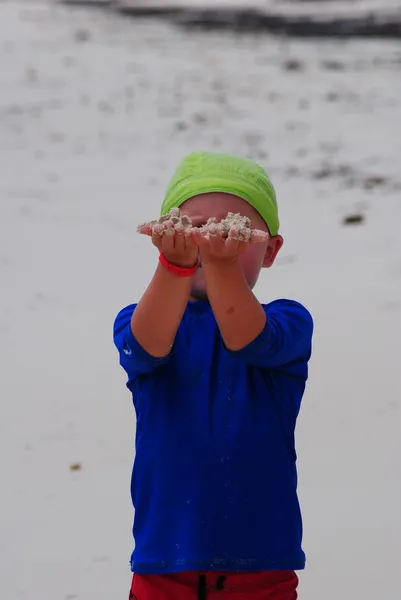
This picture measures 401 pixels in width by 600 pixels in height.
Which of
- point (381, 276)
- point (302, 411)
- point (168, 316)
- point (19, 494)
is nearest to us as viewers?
point (168, 316)

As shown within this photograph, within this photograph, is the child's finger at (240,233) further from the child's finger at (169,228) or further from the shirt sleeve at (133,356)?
the shirt sleeve at (133,356)

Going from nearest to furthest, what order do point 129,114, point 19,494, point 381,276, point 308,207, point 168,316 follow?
1. point 168,316
2. point 19,494
3. point 381,276
4. point 308,207
5. point 129,114

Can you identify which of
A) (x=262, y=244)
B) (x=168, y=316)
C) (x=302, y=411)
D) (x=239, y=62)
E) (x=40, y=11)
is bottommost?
(x=168, y=316)

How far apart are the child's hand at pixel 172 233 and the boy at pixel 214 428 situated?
0.18 ft

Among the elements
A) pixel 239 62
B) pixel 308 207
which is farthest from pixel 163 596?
pixel 239 62

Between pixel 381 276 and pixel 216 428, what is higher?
pixel 381 276

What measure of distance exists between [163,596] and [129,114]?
6.29 meters

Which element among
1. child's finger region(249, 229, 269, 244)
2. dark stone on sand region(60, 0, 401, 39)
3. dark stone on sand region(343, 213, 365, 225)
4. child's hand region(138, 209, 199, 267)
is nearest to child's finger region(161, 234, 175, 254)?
child's hand region(138, 209, 199, 267)

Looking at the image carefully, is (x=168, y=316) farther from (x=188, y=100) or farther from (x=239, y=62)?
(x=239, y=62)

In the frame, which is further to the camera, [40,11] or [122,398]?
[40,11]

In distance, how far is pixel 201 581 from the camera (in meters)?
1.69

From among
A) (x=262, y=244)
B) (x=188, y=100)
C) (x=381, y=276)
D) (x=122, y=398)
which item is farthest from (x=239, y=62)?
(x=262, y=244)

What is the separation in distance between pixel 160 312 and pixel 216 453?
23 centimetres

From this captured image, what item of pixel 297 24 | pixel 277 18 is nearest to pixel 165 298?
pixel 297 24
